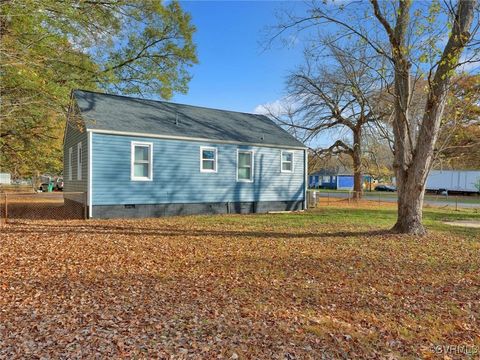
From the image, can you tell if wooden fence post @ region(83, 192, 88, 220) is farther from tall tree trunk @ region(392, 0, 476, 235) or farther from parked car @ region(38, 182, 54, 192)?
parked car @ region(38, 182, 54, 192)

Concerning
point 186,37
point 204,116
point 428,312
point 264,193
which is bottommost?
point 428,312

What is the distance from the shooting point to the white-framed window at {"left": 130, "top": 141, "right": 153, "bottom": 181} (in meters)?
13.5

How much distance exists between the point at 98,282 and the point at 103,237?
3937mm

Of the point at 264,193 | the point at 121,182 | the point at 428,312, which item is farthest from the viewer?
the point at 264,193

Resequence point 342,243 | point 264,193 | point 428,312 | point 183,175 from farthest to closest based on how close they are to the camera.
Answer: point 264,193
point 183,175
point 342,243
point 428,312

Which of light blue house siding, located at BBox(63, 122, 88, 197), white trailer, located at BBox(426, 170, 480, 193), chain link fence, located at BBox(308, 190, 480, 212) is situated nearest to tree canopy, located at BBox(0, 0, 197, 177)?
light blue house siding, located at BBox(63, 122, 88, 197)

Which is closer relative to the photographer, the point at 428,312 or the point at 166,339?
the point at 166,339

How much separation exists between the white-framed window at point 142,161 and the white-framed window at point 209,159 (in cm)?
237

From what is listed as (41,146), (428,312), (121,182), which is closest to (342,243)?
(428,312)

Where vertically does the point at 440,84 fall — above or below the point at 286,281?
above

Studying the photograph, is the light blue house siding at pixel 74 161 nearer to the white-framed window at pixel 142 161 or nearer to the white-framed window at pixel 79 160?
the white-framed window at pixel 79 160

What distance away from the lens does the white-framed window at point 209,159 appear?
1528 centimetres

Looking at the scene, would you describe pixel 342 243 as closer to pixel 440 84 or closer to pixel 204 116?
pixel 440 84

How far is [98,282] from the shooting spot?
5543 mm
